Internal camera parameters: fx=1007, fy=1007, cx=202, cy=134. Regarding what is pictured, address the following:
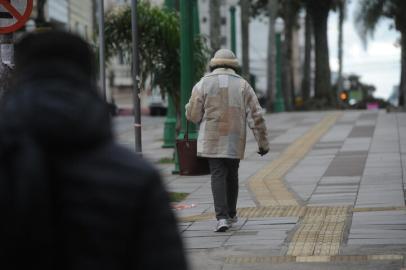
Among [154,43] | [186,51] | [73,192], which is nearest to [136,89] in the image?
[186,51]

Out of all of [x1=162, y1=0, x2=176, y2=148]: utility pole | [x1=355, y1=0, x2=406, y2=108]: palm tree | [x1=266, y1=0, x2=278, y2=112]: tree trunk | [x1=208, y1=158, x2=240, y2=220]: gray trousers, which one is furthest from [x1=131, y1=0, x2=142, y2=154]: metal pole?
[x1=355, y1=0, x2=406, y2=108]: palm tree

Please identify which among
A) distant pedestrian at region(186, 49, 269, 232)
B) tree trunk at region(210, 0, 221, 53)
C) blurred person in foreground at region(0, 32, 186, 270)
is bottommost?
distant pedestrian at region(186, 49, 269, 232)

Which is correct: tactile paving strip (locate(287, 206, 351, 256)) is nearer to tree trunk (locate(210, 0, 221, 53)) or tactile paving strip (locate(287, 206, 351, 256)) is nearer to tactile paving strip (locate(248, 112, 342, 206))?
tactile paving strip (locate(248, 112, 342, 206))

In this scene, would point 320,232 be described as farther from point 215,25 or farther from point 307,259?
point 215,25

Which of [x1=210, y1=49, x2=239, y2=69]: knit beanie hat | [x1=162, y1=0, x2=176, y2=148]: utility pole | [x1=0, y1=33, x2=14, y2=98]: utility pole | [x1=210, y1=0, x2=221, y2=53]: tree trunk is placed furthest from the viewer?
[x1=210, y1=0, x2=221, y2=53]: tree trunk

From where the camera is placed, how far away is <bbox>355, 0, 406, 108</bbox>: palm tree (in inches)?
1693

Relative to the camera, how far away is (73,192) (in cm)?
248

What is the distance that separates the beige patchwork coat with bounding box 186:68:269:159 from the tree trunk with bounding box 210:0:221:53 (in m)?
17.7

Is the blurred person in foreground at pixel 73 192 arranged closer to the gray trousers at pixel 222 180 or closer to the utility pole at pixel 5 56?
A: the utility pole at pixel 5 56

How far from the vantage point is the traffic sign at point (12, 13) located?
8.02 m

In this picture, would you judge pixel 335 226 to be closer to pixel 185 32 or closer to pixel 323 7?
pixel 185 32

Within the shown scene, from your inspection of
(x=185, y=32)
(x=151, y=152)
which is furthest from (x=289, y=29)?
(x=185, y=32)

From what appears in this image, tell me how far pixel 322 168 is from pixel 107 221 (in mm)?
12627

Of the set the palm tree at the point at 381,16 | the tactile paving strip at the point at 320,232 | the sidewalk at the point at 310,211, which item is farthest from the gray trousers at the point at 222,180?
the palm tree at the point at 381,16
